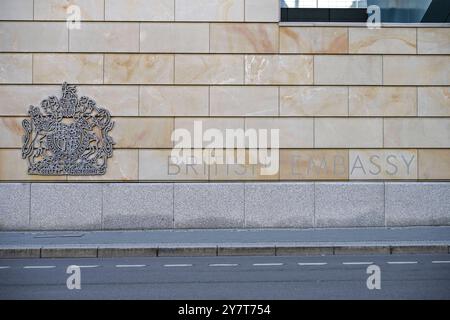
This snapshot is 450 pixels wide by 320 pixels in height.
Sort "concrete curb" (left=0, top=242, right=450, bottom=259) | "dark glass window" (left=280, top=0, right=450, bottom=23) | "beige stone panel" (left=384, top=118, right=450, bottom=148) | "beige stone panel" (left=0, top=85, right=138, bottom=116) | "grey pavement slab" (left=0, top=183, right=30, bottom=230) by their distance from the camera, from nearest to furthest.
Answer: "concrete curb" (left=0, top=242, right=450, bottom=259) < "grey pavement slab" (left=0, top=183, right=30, bottom=230) < "beige stone panel" (left=0, top=85, right=138, bottom=116) < "beige stone panel" (left=384, top=118, right=450, bottom=148) < "dark glass window" (left=280, top=0, right=450, bottom=23)

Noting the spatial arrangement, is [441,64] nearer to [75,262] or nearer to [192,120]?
[192,120]

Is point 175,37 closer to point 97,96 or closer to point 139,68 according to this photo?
point 139,68

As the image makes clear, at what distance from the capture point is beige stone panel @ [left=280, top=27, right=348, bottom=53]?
15.7 m

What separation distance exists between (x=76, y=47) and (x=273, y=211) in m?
6.34

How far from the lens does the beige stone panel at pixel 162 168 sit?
1554 cm

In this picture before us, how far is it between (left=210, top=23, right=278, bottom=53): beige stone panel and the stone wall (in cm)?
2

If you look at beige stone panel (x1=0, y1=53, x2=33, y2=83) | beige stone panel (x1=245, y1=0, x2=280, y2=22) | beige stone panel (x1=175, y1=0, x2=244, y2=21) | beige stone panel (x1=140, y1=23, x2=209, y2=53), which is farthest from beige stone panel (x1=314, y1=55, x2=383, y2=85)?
beige stone panel (x1=0, y1=53, x2=33, y2=83)

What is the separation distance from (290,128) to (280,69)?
1.49 metres

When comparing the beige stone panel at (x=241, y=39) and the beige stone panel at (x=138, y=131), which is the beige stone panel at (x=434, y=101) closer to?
the beige stone panel at (x=241, y=39)

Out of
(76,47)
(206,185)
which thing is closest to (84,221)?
(206,185)

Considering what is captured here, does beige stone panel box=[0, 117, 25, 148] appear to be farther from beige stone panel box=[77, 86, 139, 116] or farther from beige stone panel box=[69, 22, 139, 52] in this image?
beige stone panel box=[69, 22, 139, 52]

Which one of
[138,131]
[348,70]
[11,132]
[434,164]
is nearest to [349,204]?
[434,164]

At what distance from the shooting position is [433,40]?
15750 millimetres

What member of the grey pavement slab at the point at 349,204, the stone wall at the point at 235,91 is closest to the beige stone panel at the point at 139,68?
the stone wall at the point at 235,91
